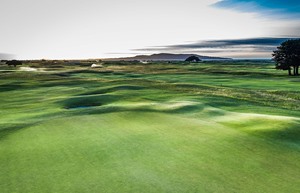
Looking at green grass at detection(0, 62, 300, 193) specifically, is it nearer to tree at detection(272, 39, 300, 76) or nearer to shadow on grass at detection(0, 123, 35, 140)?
shadow on grass at detection(0, 123, 35, 140)

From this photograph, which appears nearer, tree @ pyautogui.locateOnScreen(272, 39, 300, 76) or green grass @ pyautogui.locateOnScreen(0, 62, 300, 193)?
green grass @ pyautogui.locateOnScreen(0, 62, 300, 193)

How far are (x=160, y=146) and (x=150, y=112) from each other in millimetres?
7694

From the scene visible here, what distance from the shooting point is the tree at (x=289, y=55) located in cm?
8250

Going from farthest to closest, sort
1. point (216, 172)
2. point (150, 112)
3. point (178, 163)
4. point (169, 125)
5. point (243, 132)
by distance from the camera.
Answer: point (150, 112) < point (169, 125) < point (243, 132) < point (178, 163) < point (216, 172)

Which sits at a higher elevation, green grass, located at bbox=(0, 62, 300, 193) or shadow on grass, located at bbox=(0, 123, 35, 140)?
shadow on grass, located at bbox=(0, 123, 35, 140)

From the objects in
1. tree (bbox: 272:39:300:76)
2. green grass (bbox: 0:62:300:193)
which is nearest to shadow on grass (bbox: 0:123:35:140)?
green grass (bbox: 0:62:300:193)

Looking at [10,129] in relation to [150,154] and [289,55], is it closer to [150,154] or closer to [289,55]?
[150,154]

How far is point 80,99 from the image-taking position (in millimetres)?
29688

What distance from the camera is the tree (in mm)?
82500

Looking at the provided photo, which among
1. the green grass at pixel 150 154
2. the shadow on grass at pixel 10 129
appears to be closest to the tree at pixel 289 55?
the green grass at pixel 150 154

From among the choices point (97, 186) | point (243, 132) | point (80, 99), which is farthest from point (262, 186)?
point (80, 99)

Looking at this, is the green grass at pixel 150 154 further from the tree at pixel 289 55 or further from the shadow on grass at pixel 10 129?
the tree at pixel 289 55

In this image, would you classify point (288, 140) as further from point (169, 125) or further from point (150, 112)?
point (150, 112)

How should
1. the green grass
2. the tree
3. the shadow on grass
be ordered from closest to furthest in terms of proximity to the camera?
the green grass, the shadow on grass, the tree
